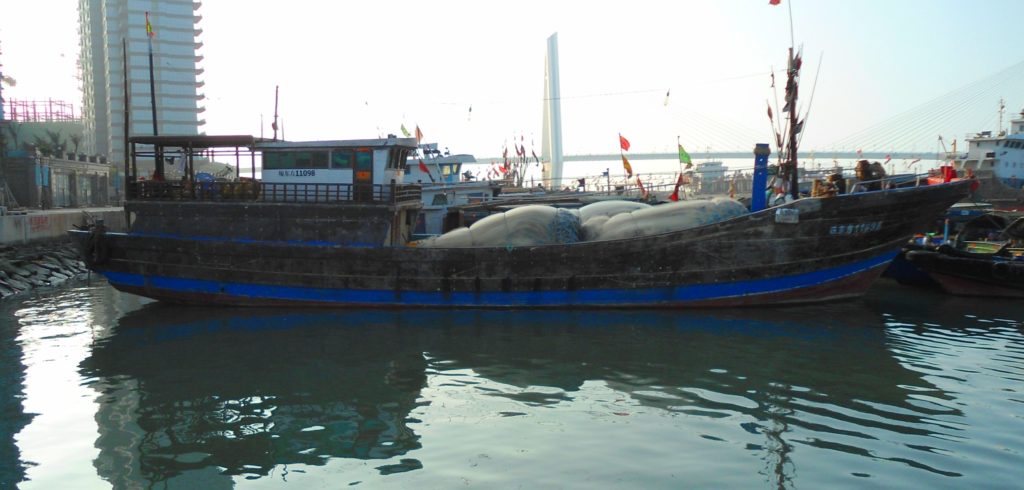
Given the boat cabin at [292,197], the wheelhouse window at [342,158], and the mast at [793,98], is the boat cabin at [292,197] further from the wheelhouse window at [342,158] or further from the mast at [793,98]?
the mast at [793,98]

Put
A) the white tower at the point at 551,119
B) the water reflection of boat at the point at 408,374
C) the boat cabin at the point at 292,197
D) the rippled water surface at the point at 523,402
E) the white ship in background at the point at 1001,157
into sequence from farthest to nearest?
the white tower at the point at 551,119, the white ship in background at the point at 1001,157, the boat cabin at the point at 292,197, the water reflection of boat at the point at 408,374, the rippled water surface at the point at 523,402

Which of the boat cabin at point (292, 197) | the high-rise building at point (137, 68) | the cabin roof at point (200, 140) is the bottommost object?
the boat cabin at point (292, 197)

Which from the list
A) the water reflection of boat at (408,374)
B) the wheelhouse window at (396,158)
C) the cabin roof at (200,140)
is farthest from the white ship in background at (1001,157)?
the cabin roof at (200,140)

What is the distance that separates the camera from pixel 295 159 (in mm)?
17406

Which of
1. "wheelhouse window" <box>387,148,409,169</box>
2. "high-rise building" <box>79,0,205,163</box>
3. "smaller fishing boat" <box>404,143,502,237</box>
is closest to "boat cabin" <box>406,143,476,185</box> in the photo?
"smaller fishing boat" <box>404,143,502,237</box>

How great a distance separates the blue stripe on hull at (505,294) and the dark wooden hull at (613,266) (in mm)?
24

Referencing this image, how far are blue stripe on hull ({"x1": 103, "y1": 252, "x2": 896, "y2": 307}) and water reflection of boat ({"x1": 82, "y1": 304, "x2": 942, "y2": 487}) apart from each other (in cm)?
51

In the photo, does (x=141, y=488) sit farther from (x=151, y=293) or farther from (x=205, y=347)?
(x=151, y=293)

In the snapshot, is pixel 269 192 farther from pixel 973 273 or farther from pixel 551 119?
pixel 551 119

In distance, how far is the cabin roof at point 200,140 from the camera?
1706 cm

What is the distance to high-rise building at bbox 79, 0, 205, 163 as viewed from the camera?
3570 inches

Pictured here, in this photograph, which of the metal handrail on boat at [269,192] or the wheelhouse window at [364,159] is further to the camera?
the wheelhouse window at [364,159]

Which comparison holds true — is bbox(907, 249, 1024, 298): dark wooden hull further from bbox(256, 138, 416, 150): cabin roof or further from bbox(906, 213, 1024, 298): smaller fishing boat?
bbox(256, 138, 416, 150): cabin roof

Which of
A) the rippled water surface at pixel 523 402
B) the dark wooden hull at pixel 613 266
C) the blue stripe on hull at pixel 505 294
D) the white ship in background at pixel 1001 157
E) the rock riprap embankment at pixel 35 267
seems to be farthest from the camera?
the white ship in background at pixel 1001 157
